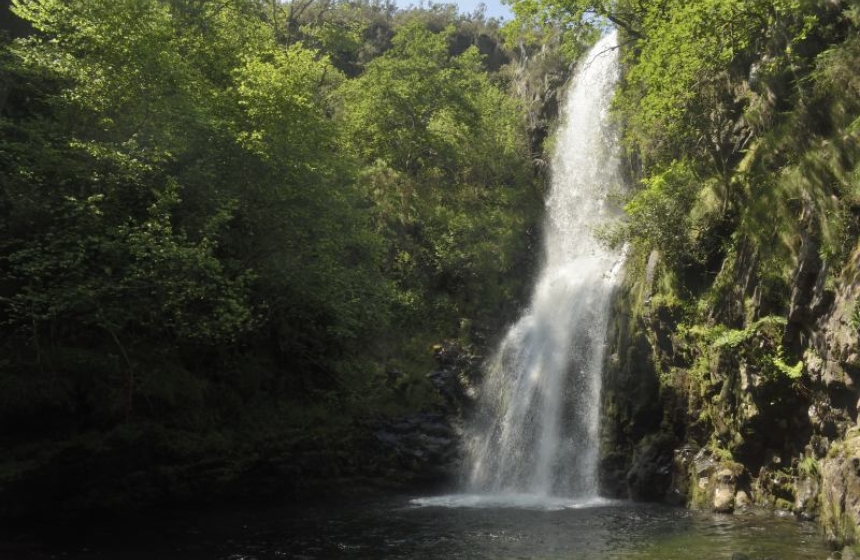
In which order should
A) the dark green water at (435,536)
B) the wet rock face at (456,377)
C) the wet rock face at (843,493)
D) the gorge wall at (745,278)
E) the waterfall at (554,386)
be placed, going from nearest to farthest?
the wet rock face at (843,493) → the dark green water at (435,536) → the gorge wall at (745,278) → the waterfall at (554,386) → the wet rock face at (456,377)

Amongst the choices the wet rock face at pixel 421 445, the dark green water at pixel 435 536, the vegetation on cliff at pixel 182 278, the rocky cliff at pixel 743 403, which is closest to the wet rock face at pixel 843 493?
the rocky cliff at pixel 743 403

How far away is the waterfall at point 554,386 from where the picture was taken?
20.0 meters

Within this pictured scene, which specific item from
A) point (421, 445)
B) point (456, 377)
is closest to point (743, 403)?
point (421, 445)

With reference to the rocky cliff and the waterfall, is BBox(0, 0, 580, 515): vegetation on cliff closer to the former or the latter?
the waterfall

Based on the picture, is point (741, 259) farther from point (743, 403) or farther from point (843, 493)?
point (843, 493)

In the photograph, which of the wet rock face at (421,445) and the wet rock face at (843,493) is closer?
the wet rock face at (843,493)

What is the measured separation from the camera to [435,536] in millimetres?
13750

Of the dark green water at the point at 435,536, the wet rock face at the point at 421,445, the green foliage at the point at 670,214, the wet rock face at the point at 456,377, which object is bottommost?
the dark green water at the point at 435,536

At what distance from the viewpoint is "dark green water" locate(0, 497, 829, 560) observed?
11.8m

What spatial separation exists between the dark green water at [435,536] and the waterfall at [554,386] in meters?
3.16

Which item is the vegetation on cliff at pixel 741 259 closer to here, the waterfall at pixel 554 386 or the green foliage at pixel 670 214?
the green foliage at pixel 670 214

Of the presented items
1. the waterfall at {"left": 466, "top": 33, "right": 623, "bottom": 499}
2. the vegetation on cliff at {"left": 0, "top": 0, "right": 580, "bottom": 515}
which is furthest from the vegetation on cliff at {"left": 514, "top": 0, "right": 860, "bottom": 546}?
the vegetation on cliff at {"left": 0, "top": 0, "right": 580, "bottom": 515}

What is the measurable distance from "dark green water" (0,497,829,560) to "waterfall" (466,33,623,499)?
316 centimetres

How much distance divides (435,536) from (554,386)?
9158 mm
